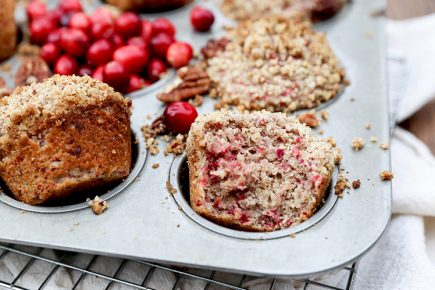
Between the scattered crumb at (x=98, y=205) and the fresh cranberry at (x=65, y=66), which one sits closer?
the scattered crumb at (x=98, y=205)

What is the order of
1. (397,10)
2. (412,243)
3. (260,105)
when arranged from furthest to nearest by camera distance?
(397,10) < (260,105) < (412,243)

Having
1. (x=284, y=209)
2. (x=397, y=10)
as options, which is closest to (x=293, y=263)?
(x=284, y=209)

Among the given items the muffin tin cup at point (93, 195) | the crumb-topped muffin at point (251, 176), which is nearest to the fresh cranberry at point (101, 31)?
the muffin tin cup at point (93, 195)

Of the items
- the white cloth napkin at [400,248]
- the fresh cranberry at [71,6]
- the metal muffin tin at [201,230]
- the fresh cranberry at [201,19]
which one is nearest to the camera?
the metal muffin tin at [201,230]

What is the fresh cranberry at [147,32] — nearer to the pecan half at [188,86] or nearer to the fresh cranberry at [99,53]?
the fresh cranberry at [99,53]

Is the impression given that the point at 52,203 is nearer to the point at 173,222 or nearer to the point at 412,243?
the point at 173,222

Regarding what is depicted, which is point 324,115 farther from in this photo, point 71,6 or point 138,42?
point 71,6

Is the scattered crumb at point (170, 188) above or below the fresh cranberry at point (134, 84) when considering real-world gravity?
above
